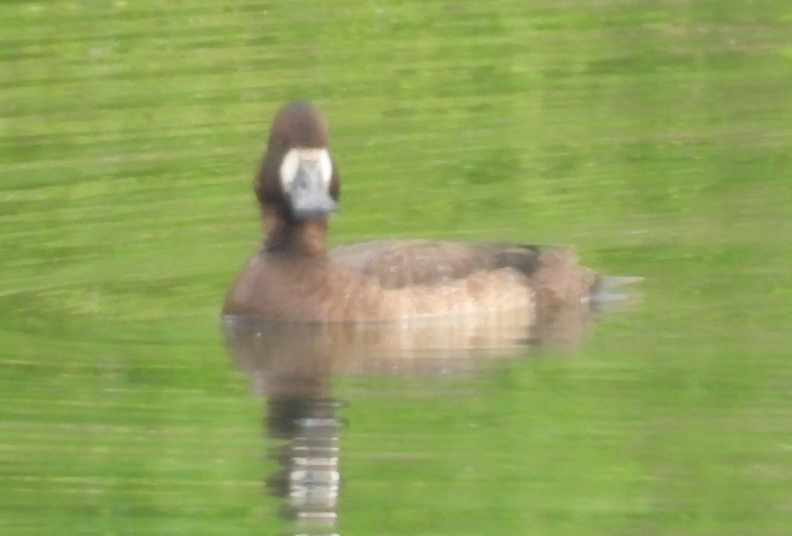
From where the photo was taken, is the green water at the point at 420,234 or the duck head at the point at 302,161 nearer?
the green water at the point at 420,234

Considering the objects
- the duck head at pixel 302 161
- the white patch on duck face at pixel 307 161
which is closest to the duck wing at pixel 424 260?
the duck head at pixel 302 161

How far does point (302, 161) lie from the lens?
1195cm

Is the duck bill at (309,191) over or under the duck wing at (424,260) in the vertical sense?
over

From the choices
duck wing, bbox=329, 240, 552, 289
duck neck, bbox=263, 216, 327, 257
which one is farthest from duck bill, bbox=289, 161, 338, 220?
duck wing, bbox=329, 240, 552, 289

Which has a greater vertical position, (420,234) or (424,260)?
(424,260)

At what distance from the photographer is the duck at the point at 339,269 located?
11945 millimetres

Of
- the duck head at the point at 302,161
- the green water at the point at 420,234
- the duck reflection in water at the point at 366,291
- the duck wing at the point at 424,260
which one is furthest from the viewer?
the duck wing at the point at 424,260

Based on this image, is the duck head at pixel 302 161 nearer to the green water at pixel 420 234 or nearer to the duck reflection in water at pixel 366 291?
the duck reflection in water at pixel 366 291

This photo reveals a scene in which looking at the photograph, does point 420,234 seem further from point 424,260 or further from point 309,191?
point 309,191

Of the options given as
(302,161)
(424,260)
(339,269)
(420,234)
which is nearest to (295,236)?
(339,269)

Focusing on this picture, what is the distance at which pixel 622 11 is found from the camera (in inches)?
769

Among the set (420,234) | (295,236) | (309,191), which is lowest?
(420,234)

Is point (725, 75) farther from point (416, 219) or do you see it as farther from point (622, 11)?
point (416, 219)

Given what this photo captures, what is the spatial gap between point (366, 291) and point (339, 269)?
0.20 metres
